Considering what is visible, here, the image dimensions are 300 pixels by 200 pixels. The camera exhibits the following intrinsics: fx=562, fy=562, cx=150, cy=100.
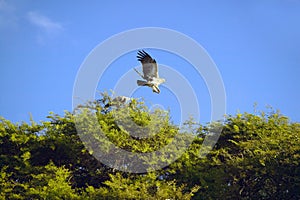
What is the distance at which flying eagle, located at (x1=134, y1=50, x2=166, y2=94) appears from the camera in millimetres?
21938

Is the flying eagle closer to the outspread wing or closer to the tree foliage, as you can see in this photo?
the outspread wing

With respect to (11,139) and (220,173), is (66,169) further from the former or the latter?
(220,173)

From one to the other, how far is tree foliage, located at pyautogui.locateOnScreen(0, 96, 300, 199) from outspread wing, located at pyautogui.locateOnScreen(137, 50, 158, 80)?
285cm

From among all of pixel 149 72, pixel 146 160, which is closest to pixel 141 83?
pixel 149 72

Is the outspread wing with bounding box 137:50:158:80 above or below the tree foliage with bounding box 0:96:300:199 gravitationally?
above

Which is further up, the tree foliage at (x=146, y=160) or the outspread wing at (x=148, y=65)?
the outspread wing at (x=148, y=65)

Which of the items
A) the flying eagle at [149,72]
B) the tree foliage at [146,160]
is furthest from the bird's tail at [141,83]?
the tree foliage at [146,160]

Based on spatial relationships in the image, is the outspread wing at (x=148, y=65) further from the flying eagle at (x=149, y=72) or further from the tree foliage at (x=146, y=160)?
the tree foliage at (x=146, y=160)

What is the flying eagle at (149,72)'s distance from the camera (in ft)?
72.0

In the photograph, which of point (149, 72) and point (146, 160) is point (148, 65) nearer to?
point (149, 72)

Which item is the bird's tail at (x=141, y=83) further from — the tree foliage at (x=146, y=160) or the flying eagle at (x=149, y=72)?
the tree foliage at (x=146, y=160)

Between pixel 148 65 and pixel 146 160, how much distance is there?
4137 mm

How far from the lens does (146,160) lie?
76.9 ft

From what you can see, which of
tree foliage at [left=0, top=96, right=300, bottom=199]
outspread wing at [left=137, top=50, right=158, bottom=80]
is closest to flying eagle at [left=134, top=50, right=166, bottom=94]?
outspread wing at [left=137, top=50, right=158, bottom=80]
